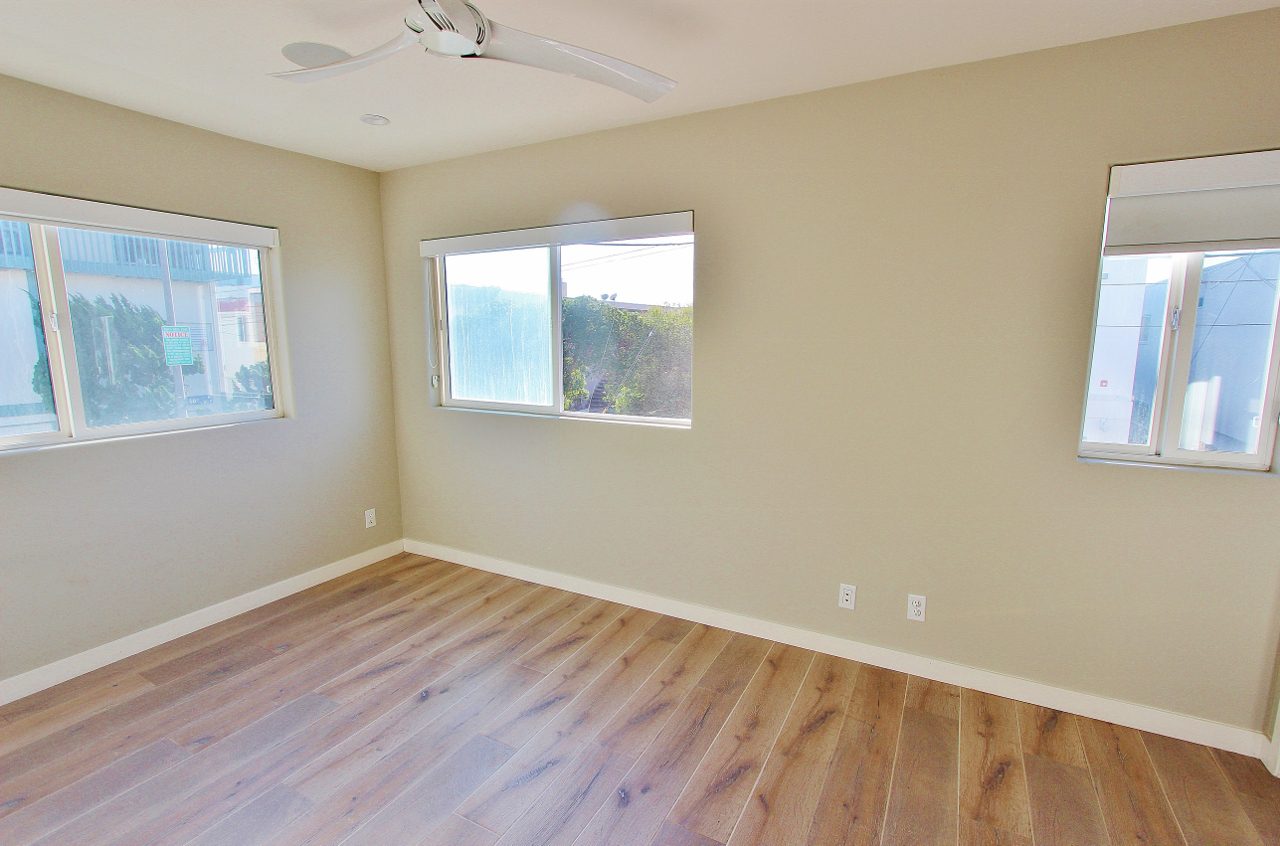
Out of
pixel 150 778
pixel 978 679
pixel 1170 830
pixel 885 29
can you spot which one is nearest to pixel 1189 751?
pixel 1170 830

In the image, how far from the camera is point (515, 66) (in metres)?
2.04

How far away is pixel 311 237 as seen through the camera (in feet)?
10.4

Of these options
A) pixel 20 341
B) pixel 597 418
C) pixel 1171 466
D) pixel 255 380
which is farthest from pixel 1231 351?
pixel 20 341

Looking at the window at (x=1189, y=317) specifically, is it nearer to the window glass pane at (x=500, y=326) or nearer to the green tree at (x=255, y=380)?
the window glass pane at (x=500, y=326)

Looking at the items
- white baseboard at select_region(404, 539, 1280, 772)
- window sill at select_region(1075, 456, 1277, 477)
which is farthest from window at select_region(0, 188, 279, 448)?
window sill at select_region(1075, 456, 1277, 477)

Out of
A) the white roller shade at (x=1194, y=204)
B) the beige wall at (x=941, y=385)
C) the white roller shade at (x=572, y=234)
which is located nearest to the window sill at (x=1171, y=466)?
the beige wall at (x=941, y=385)

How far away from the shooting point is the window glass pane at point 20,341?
7.23ft

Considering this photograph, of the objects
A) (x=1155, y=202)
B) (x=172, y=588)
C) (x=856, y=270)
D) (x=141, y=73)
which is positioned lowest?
(x=172, y=588)

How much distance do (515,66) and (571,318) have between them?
50.2 inches

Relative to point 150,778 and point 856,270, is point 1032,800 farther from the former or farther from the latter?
point 150,778

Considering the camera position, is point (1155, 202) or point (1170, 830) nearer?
point (1170, 830)

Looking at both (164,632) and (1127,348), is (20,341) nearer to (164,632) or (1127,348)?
(164,632)

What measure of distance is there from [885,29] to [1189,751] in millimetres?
2708

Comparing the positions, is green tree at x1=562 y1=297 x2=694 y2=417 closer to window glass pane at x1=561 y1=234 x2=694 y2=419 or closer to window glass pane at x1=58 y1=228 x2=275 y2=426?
window glass pane at x1=561 y1=234 x2=694 y2=419
